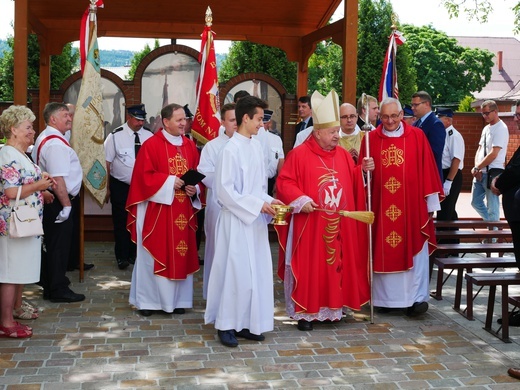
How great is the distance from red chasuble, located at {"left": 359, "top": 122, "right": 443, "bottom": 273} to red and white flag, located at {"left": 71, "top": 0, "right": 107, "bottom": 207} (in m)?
3.13

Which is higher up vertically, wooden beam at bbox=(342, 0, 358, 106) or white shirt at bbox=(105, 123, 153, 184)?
wooden beam at bbox=(342, 0, 358, 106)

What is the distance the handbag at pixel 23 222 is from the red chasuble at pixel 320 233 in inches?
83.3

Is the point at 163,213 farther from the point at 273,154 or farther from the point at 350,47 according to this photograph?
the point at 350,47

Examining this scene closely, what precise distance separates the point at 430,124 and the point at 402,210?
1.66 m

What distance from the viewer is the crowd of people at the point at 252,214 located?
604 cm

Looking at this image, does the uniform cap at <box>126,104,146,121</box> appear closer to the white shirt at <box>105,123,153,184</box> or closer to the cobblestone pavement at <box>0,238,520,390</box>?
the white shirt at <box>105,123,153,184</box>

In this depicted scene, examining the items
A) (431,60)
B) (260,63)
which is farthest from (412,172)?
(431,60)

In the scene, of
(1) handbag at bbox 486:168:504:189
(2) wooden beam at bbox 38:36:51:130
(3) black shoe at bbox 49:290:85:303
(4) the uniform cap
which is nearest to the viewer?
Result: (3) black shoe at bbox 49:290:85:303

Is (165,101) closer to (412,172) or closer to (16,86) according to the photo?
(16,86)

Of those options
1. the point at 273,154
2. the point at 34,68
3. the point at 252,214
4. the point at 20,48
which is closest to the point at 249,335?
the point at 252,214

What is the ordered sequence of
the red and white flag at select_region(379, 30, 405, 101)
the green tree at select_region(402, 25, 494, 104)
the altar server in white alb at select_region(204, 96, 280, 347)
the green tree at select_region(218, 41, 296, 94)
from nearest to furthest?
the altar server in white alb at select_region(204, 96, 280, 347), the red and white flag at select_region(379, 30, 405, 101), the green tree at select_region(218, 41, 296, 94), the green tree at select_region(402, 25, 494, 104)

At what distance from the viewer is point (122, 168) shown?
9500mm

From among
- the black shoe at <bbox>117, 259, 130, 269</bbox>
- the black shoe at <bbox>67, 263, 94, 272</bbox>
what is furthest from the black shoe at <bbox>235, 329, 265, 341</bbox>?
the black shoe at <bbox>67, 263, 94, 272</bbox>

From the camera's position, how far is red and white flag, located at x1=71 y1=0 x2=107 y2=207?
8.27 meters
